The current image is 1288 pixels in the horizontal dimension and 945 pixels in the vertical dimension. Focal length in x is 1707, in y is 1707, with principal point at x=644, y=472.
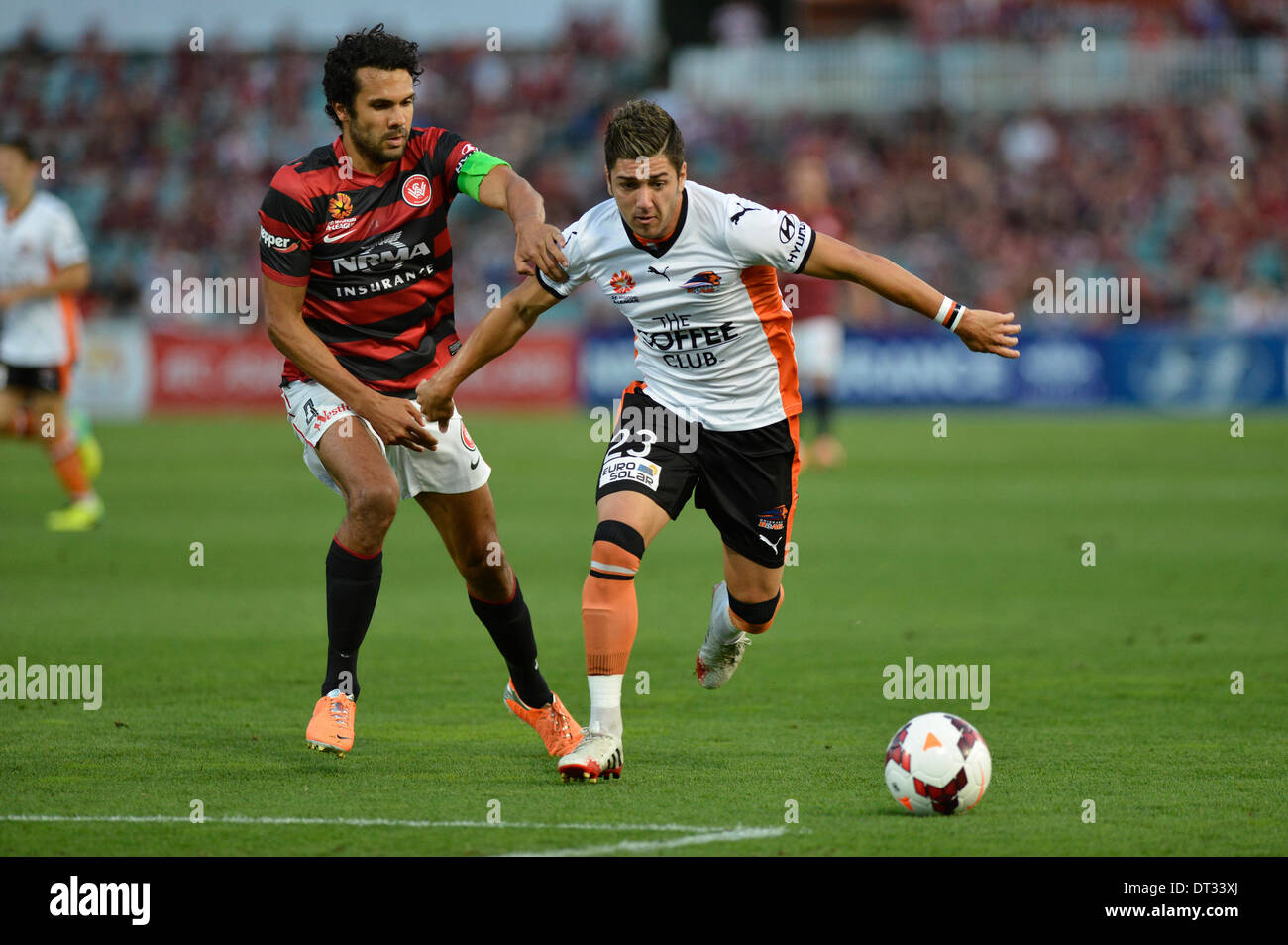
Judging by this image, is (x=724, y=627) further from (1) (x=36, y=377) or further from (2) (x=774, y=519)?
(1) (x=36, y=377)

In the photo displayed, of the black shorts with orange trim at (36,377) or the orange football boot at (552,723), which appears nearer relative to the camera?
the orange football boot at (552,723)

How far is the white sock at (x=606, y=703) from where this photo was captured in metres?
5.96

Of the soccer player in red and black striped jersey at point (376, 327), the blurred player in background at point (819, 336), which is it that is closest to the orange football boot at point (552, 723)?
the soccer player in red and black striped jersey at point (376, 327)

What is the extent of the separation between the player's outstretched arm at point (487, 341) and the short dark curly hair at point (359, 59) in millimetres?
950

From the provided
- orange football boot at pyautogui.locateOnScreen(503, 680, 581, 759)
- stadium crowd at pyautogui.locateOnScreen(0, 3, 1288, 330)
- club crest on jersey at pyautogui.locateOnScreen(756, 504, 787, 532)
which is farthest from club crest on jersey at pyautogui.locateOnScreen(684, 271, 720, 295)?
stadium crowd at pyautogui.locateOnScreen(0, 3, 1288, 330)

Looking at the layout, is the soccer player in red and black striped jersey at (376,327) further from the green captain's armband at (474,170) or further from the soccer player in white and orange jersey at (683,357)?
the soccer player in white and orange jersey at (683,357)

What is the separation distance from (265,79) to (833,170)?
11520 mm

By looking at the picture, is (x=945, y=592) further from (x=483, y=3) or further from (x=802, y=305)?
(x=483, y=3)

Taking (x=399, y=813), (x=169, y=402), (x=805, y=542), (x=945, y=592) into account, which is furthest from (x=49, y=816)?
(x=169, y=402)

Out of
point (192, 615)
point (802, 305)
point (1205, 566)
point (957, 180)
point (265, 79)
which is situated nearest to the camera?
point (192, 615)

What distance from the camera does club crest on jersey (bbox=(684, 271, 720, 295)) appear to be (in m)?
6.37

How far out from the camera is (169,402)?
2762 centimetres

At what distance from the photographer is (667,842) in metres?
4.91

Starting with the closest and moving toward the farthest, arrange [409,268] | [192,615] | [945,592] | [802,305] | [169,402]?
[409,268] → [192,615] → [945,592] → [802,305] → [169,402]
